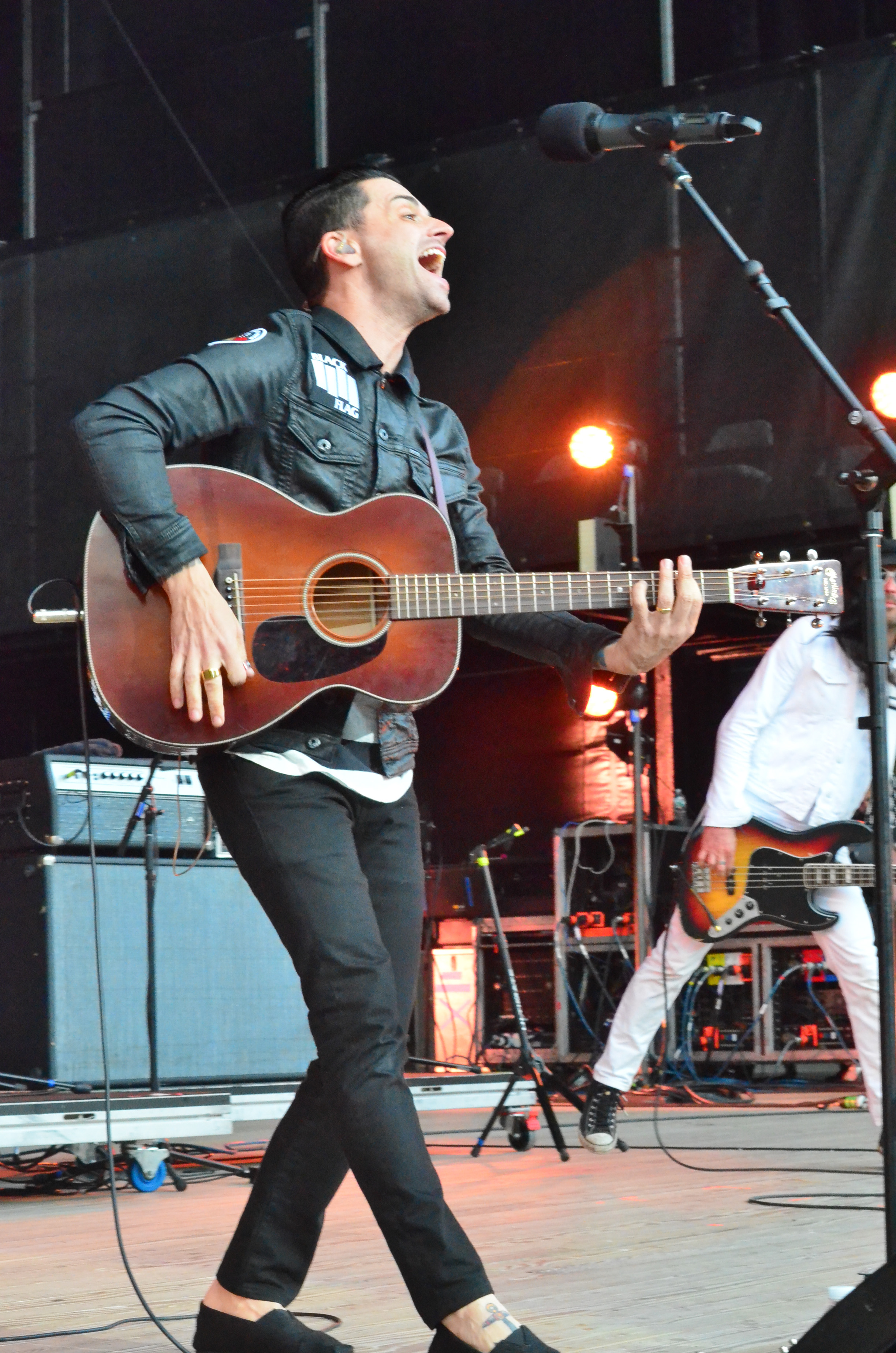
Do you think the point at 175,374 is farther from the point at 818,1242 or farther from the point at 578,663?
the point at 818,1242

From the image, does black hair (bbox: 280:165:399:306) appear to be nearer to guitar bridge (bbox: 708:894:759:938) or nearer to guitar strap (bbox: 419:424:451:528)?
guitar strap (bbox: 419:424:451:528)

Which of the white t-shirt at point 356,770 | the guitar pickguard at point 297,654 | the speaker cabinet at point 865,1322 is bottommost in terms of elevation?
the speaker cabinet at point 865,1322

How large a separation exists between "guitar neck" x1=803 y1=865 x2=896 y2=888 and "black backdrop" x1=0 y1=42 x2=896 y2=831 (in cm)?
269

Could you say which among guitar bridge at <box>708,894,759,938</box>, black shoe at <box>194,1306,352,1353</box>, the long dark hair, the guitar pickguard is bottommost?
black shoe at <box>194,1306,352,1353</box>

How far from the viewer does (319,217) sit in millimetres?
2488

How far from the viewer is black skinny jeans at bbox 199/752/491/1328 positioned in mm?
1979

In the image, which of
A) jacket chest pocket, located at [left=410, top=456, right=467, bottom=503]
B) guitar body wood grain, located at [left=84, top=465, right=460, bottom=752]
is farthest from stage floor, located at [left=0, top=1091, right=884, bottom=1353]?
jacket chest pocket, located at [left=410, top=456, right=467, bottom=503]

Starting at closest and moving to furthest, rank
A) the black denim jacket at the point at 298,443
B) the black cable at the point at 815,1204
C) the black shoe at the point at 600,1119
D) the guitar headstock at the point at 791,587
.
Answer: the black denim jacket at the point at 298,443, the guitar headstock at the point at 791,587, the black cable at the point at 815,1204, the black shoe at the point at 600,1119

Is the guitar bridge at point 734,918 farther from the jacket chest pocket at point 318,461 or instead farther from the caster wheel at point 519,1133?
the jacket chest pocket at point 318,461

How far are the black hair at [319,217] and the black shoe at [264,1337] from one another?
1519 millimetres

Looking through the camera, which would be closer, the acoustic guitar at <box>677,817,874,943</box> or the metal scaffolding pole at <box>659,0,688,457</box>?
the acoustic guitar at <box>677,817,874,943</box>

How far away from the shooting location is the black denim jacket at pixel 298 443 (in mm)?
2123

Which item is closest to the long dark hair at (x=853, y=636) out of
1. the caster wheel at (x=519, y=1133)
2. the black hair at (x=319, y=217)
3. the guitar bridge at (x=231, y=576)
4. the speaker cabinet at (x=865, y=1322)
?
the caster wheel at (x=519, y=1133)

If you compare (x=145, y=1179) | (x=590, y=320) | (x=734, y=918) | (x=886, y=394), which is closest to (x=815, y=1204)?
(x=734, y=918)
